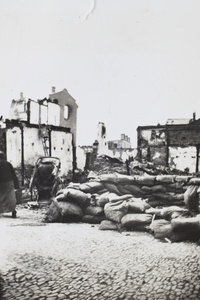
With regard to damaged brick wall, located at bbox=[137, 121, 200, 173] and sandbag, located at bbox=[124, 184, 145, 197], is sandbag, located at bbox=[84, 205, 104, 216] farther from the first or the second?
damaged brick wall, located at bbox=[137, 121, 200, 173]

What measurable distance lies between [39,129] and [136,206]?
1269mm

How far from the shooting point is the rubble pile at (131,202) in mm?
2502

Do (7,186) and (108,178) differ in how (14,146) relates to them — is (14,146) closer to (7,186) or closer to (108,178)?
(7,186)

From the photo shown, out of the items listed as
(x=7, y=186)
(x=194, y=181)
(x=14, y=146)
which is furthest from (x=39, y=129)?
(x=194, y=181)

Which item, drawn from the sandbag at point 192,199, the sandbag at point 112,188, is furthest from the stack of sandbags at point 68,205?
the sandbag at point 192,199

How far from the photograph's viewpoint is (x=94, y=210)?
2658 millimetres

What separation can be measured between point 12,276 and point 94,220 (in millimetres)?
902

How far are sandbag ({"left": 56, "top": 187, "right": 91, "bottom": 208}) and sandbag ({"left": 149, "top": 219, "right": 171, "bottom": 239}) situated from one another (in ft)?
2.35

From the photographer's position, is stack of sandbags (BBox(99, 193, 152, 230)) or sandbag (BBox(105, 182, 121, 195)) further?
sandbag (BBox(105, 182, 121, 195))

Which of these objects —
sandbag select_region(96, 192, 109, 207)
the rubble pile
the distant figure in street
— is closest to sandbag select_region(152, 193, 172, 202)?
the rubble pile

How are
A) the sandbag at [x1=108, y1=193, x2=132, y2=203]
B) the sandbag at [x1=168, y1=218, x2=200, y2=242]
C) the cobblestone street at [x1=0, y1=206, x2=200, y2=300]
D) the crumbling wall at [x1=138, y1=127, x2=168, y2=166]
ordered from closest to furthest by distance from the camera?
the cobblestone street at [x1=0, y1=206, x2=200, y2=300], the sandbag at [x1=168, y1=218, x2=200, y2=242], the sandbag at [x1=108, y1=193, x2=132, y2=203], the crumbling wall at [x1=138, y1=127, x2=168, y2=166]

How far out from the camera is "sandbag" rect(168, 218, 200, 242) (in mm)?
2270

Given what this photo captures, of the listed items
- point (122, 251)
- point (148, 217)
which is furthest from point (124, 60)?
point (122, 251)

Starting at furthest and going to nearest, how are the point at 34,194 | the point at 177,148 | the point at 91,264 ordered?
the point at 177,148 < the point at 34,194 < the point at 91,264
